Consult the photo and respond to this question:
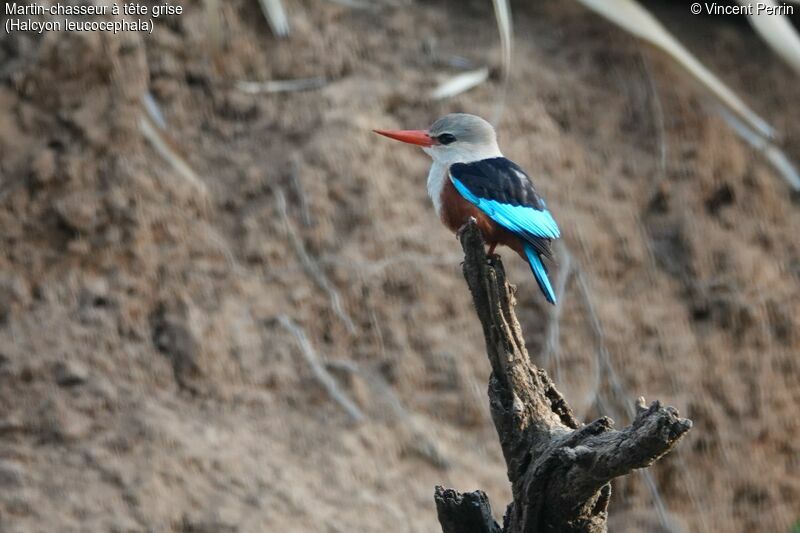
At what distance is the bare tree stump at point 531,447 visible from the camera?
8.04ft

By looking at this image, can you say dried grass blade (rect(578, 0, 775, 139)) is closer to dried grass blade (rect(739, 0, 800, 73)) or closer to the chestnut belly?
dried grass blade (rect(739, 0, 800, 73))

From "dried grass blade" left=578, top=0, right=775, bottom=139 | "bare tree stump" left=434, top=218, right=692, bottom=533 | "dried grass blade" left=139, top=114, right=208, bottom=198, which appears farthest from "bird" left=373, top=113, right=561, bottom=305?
"dried grass blade" left=578, top=0, right=775, bottom=139

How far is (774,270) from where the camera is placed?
5789mm

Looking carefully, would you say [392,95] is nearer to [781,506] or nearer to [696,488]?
[696,488]

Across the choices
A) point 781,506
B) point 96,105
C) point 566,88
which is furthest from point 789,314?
point 96,105

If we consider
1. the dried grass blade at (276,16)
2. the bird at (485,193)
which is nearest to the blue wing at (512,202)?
the bird at (485,193)

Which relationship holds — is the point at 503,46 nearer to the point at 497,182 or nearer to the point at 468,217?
the point at 497,182

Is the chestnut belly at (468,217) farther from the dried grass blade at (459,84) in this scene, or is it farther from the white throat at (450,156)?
the dried grass blade at (459,84)

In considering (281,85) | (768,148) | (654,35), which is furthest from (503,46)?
(768,148)

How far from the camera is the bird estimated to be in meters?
3.64

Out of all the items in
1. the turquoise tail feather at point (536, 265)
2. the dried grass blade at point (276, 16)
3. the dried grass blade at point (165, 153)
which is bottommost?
the turquoise tail feather at point (536, 265)

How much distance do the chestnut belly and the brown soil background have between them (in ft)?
4.37

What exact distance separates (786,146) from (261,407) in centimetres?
313

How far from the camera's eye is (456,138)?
13.4 ft
